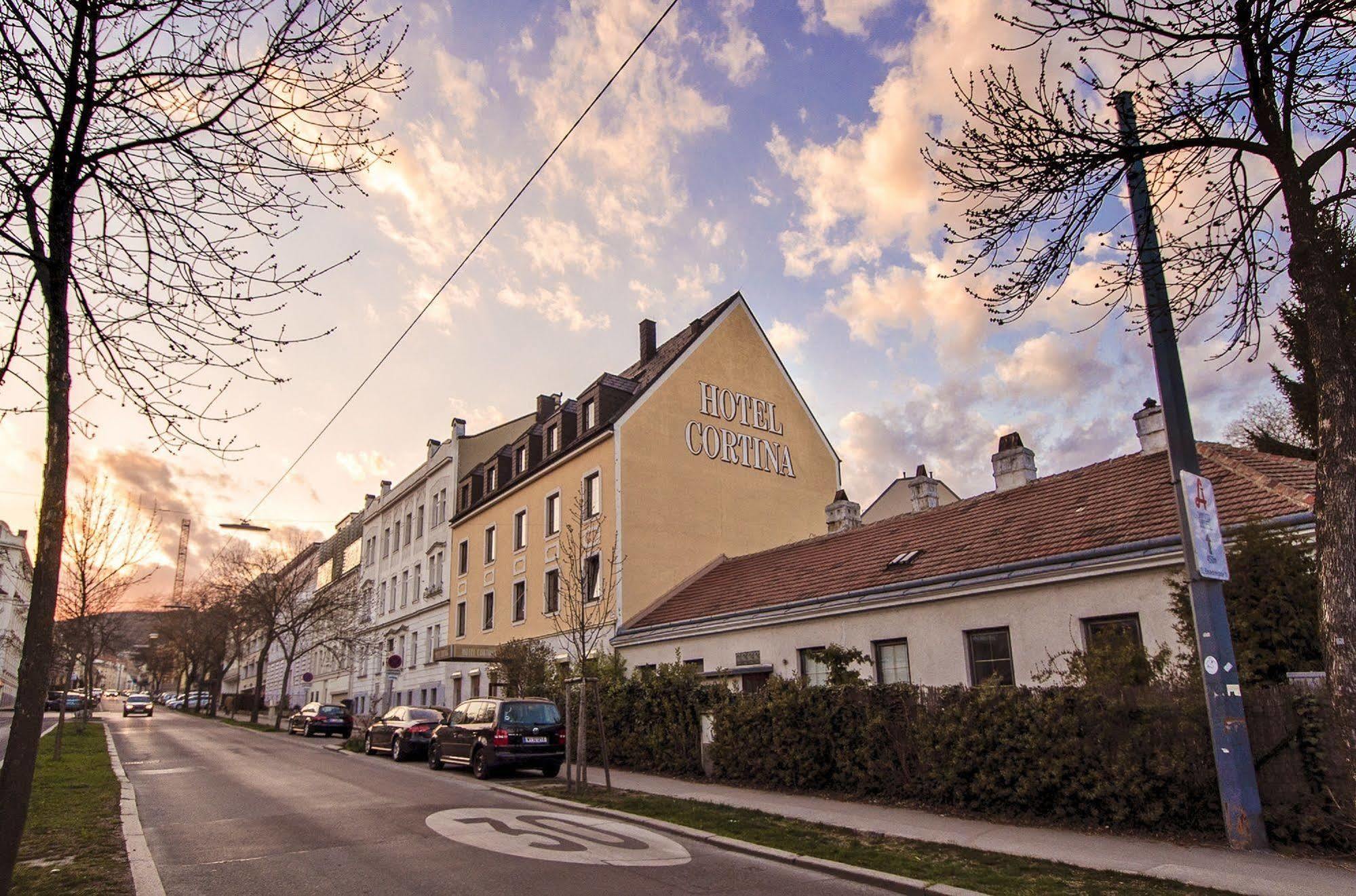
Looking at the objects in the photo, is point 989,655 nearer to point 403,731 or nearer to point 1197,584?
point 1197,584

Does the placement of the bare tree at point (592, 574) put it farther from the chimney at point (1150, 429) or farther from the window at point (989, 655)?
the chimney at point (1150, 429)

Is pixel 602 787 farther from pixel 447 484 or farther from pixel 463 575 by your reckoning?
pixel 447 484

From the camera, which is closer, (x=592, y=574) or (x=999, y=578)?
(x=999, y=578)

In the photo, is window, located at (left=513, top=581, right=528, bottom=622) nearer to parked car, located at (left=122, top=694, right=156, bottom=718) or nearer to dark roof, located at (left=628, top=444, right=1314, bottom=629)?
dark roof, located at (left=628, top=444, right=1314, bottom=629)

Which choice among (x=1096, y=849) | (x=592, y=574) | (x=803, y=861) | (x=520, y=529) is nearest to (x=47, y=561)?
(x=803, y=861)

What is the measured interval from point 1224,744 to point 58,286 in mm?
10930

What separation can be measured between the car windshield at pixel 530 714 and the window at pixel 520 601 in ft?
43.0

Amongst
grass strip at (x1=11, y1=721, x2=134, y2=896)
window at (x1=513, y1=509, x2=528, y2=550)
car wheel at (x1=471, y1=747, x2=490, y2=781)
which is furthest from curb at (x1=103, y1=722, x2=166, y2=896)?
window at (x1=513, y1=509, x2=528, y2=550)

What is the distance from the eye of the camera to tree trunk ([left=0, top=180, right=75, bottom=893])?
5609mm

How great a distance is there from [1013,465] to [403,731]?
56.3 ft

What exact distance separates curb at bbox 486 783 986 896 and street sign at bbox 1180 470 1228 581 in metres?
4.27

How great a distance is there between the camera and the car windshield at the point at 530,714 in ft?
59.5

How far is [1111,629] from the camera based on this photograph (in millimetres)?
11883

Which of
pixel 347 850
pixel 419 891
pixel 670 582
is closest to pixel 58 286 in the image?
pixel 419 891
